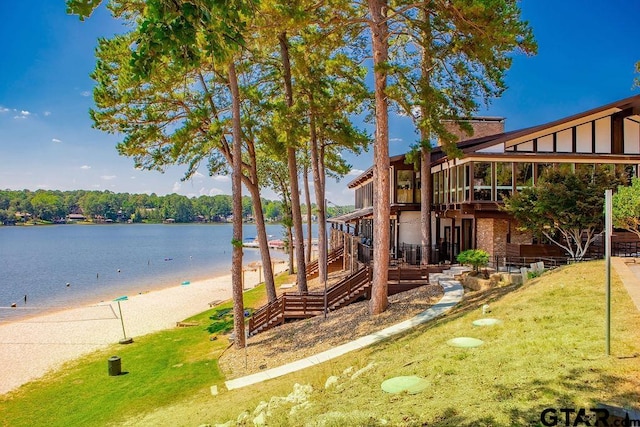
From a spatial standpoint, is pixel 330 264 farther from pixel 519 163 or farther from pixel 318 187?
pixel 519 163

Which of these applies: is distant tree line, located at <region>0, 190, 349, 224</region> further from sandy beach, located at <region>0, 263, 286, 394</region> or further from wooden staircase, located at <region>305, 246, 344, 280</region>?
wooden staircase, located at <region>305, 246, 344, 280</region>

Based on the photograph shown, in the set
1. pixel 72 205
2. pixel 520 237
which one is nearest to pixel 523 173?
pixel 520 237

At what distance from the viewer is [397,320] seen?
13391 mm

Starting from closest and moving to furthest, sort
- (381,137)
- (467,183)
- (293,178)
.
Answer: (381,137) < (293,178) < (467,183)

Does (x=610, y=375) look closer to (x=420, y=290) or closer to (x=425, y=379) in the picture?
(x=425, y=379)

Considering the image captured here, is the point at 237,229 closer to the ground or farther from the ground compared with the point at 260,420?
farther from the ground

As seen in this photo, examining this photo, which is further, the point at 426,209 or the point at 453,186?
the point at 453,186

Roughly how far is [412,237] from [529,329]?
1822 cm

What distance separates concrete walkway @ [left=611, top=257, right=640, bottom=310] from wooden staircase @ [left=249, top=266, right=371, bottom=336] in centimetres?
868

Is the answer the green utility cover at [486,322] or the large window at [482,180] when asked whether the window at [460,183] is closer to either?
the large window at [482,180]

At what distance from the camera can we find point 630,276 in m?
11.0

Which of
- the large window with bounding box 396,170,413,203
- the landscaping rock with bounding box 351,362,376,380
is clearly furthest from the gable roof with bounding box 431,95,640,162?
the landscaping rock with bounding box 351,362,376,380

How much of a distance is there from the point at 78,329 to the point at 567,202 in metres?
26.0

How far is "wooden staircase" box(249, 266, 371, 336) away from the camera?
17.2 metres
